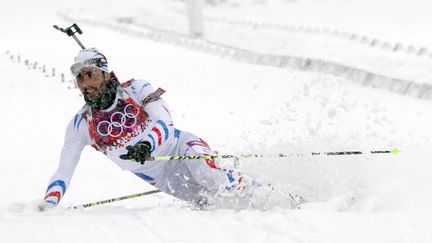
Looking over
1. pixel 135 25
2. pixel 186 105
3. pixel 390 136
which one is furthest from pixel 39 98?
pixel 135 25

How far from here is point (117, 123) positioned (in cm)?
568

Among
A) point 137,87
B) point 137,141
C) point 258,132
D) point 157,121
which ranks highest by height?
point 258,132

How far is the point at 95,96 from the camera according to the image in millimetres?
5527

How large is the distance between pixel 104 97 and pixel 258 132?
460 centimetres

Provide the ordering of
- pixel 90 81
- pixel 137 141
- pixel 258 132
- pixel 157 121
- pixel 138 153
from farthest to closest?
pixel 258 132 → pixel 137 141 → pixel 157 121 → pixel 90 81 → pixel 138 153

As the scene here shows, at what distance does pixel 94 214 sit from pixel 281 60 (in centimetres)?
1095

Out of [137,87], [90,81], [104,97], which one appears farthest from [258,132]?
[90,81]

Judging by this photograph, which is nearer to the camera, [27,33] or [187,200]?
[187,200]

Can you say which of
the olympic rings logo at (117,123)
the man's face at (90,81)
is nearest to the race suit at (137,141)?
the olympic rings logo at (117,123)

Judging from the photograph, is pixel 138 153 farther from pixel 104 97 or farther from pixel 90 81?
pixel 90 81

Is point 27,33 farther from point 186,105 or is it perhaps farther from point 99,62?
point 99,62

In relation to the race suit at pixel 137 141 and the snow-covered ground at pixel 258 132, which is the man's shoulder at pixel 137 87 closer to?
the race suit at pixel 137 141

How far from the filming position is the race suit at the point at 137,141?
5.65 meters

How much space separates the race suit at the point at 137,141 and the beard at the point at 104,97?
0.15 ft
